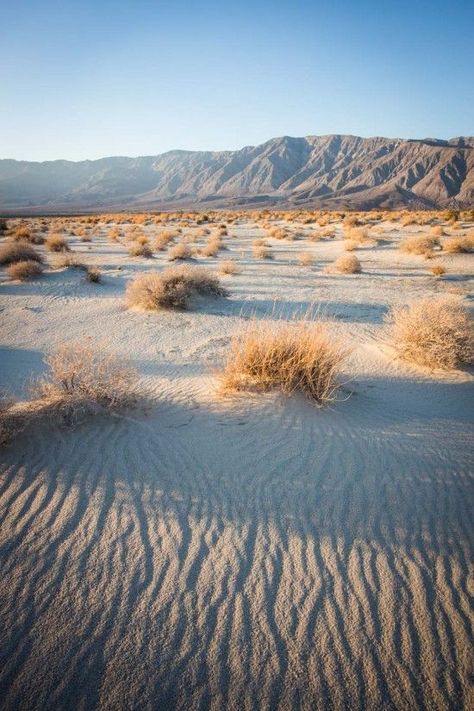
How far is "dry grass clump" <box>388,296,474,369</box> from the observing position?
17.8 ft

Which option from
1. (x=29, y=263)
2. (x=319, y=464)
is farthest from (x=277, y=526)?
(x=29, y=263)

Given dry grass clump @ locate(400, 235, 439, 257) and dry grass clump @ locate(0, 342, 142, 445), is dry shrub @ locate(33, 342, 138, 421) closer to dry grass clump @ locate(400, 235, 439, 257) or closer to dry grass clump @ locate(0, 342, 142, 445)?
dry grass clump @ locate(0, 342, 142, 445)

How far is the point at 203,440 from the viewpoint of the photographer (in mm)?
3660

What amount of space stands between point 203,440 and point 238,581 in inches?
58.8

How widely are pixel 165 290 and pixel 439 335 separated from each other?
6.02m

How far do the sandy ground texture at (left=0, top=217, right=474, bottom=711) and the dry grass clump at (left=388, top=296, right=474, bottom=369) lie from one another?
2.34ft

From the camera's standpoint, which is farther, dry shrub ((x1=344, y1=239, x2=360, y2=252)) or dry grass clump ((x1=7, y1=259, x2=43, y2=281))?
dry shrub ((x1=344, y1=239, x2=360, y2=252))

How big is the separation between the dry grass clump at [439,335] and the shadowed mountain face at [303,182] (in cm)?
9269

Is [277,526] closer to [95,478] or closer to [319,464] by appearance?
[319,464]

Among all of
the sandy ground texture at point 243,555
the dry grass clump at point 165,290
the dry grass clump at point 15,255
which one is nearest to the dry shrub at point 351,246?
the dry grass clump at point 165,290

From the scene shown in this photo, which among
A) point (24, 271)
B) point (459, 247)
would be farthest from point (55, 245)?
point (459, 247)

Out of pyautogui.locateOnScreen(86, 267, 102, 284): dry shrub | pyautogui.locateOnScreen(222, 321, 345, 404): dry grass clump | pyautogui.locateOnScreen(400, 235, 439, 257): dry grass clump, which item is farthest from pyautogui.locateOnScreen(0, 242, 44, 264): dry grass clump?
pyautogui.locateOnScreen(400, 235, 439, 257): dry grass clump

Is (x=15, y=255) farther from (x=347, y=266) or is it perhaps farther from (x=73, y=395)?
(x=347, y=266)

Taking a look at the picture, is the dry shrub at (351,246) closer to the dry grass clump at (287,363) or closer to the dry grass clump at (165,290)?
the dry grass clump at (165,290)
